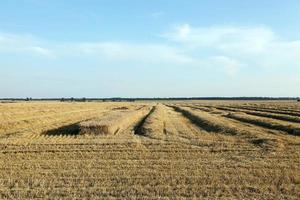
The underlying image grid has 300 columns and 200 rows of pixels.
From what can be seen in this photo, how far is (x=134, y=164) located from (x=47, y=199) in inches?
193

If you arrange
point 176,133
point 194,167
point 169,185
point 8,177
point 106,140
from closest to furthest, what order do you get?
1. point 169,185
2. point 8,177
3. point 194,167
4. point 106,140
5. point 176,133

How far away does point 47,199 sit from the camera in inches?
488

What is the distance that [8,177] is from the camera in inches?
588

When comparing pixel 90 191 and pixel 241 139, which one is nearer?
pixel 90 191

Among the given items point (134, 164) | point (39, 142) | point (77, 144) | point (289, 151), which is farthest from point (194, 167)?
point (39, 142)

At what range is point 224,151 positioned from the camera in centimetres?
1994

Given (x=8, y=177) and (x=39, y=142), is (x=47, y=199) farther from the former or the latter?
(x=39, y=142)

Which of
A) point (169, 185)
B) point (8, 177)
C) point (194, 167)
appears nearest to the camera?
point (169, 185)

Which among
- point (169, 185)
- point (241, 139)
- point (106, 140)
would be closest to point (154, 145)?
point (106, 140)

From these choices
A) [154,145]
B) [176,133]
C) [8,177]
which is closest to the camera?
[8,177]

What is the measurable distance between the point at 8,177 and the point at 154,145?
8.21m

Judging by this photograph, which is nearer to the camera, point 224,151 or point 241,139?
point 224,151

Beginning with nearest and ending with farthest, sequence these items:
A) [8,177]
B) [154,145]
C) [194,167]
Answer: [8,177]
[194,167]
[154,145]

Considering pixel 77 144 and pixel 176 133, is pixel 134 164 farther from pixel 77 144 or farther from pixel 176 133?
pixel 176 133
